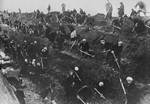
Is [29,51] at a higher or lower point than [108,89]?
higher

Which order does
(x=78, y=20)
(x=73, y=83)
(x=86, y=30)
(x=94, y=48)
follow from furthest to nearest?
(x=78, y=20)
(x=86, y=30)
(x=94, y=48)
(x=73, y=83)

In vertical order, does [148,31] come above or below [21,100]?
above

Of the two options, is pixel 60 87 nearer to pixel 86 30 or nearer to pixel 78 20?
pixel 86 30

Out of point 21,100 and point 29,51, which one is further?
point 29,51

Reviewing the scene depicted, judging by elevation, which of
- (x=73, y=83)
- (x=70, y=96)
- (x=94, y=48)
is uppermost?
(x=94, y=48)

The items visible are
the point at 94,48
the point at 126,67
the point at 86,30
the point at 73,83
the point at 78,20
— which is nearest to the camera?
the point at 73,83

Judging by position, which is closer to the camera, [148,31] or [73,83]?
[73,83]

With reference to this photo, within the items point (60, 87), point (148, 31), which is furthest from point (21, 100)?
point (148, 31)

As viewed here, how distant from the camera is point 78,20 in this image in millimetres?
32938

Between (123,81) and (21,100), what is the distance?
6.65 meters

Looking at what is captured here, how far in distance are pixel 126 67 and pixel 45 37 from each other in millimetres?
9116

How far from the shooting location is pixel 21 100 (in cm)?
2025

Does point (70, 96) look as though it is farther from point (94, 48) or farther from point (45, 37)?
point (45, 37)

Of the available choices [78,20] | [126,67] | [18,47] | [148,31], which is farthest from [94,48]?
[78,20]
